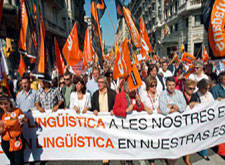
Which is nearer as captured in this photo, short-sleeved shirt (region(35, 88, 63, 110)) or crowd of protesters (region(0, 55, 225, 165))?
crowd of protesters (region(0, 55, 225, 165))

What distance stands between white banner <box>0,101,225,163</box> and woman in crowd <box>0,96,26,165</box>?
0.42m

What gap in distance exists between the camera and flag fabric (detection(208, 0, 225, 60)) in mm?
3146

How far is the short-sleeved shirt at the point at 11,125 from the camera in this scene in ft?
7.40

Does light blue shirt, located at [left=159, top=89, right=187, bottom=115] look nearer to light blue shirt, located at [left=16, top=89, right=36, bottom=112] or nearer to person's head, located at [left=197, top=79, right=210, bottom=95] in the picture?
person's head, located at [left=197, top=79, right=210, bottom=95]

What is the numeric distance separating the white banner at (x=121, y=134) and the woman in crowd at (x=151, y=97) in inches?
5.6

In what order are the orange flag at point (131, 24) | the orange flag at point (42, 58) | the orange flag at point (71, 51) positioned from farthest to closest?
1. the orange flag at point (71, 51)
2. the orange flag at point (131, 24)
3. the orange flag at point (42, 58)

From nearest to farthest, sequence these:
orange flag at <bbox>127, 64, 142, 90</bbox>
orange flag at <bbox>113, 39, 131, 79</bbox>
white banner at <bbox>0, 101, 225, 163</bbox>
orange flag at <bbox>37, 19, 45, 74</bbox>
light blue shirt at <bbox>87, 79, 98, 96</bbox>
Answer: white banner at <bbox>0, 101, 225, 163</bbox>, orange flag at <bbox>127, 64, 142, 90</bbox>, orange flag at <bbox>37, 19, 45, 74</bbox>, orange flag at <bbox>113, 39, 131, 79</bbox>, light blue shirt at <bbox>87, 79, 98, 96</bbox>

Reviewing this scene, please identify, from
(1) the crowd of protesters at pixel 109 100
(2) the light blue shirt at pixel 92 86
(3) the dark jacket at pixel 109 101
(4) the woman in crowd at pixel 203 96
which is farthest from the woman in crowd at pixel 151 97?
(2) the light blue shirt at pixel 92 86

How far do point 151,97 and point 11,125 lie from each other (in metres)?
2.35

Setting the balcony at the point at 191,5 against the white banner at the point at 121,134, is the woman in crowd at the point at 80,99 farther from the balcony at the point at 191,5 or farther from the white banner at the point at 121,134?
the balcony at the point at 191,5

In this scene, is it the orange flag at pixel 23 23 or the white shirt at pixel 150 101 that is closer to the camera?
the white shirt at pixel 150 101

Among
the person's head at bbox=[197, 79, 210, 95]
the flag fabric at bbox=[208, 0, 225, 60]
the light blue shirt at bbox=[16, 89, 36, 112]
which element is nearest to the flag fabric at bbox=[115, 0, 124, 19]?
the flag fabric at bbox=[208, 0, 225, 60]

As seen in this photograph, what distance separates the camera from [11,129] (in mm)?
2301

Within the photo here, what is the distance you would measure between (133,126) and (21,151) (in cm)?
192
